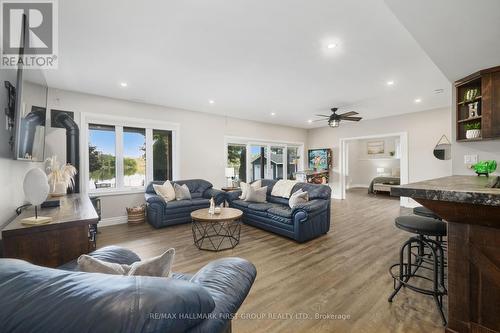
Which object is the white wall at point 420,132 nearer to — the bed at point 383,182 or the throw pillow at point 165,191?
the bed at point 383,182

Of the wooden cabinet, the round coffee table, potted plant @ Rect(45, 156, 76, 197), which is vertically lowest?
the round coffee table

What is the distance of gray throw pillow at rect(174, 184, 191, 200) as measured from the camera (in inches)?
188

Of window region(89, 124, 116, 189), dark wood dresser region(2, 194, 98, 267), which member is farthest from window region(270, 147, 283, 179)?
dark wood dresser region(2, 194, 98, 267)

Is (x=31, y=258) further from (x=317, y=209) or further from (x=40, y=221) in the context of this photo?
(x=317, y=209)

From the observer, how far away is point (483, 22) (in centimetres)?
174

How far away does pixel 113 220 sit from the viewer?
4.54 meters

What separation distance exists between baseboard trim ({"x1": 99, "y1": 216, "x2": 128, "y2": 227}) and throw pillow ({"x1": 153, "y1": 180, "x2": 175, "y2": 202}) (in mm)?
933

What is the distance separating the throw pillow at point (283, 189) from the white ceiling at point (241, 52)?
5.97ft

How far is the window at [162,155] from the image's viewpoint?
522cm

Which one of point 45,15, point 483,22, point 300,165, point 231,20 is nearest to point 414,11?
point 483,22

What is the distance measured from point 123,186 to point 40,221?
3.23 m

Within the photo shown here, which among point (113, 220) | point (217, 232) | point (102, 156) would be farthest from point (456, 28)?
point (113, 220)

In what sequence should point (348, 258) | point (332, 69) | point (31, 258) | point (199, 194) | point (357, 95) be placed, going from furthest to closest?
point (199, 194) → point (357, 95) → point (332, 69) → point (348, 258) → point (31, 258)

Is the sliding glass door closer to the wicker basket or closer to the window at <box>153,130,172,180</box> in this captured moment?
the window at <box>153,130,172,180</box>
